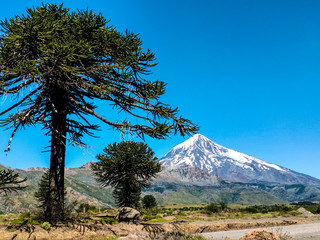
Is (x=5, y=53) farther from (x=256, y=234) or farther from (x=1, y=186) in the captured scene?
(x=256, y=234)

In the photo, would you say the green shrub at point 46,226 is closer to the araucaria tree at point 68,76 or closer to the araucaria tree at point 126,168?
the araucaria tree at point 68,76

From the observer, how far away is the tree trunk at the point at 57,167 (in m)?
11.7

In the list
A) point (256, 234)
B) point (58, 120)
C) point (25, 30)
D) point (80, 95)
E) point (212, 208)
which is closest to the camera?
point (256, 234)

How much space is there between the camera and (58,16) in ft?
43.8

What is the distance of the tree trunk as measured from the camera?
11.7 metres

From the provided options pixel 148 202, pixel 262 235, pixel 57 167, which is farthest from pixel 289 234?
pixel 148 202

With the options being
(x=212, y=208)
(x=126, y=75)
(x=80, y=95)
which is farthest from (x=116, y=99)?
(x=212, y=208)

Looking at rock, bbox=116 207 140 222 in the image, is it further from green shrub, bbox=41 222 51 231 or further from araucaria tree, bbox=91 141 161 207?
araucaria tree, bbox=91 141 161 207

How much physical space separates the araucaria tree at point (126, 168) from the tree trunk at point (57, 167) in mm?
15461

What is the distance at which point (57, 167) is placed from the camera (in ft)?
41.3

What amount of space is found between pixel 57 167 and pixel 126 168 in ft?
60.2

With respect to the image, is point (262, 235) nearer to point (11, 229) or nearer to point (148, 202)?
point (11, 229)

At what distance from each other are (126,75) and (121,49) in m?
1.61

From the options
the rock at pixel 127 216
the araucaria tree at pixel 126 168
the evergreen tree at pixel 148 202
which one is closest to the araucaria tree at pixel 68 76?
the rock at pixel 127 216
